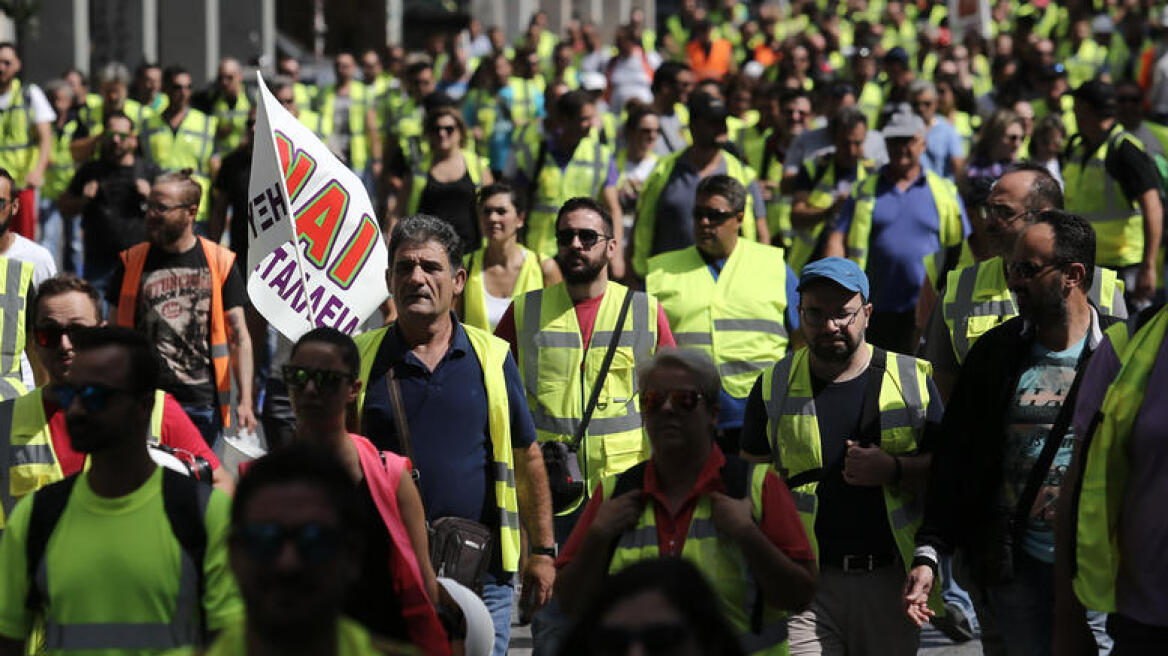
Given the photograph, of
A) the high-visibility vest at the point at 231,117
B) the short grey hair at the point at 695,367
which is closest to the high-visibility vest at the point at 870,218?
the short grey hair at the point at 695,367

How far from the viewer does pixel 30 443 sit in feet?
19.2

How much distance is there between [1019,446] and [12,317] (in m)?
3.77

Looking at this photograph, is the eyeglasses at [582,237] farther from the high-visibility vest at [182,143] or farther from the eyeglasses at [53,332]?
A: the high-visibility vest at [182,143]

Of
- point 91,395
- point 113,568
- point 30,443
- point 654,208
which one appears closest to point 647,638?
point 113,568

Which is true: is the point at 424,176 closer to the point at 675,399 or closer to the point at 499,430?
the point at 499,430

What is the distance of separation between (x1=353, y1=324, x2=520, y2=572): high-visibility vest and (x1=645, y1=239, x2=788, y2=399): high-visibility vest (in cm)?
223

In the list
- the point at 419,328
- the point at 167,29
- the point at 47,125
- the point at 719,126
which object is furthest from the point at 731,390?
the point at 167,29

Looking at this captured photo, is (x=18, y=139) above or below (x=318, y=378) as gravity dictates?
above

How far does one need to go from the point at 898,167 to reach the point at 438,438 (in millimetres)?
5439

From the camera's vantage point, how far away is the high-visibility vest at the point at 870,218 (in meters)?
11.4

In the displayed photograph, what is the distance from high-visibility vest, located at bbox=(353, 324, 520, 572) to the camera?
661 cm

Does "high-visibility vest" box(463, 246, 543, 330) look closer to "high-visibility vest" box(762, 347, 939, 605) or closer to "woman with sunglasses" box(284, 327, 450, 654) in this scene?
"high-visibility vest" box(762, 347, 939, 605)

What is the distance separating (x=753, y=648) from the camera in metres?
5.31

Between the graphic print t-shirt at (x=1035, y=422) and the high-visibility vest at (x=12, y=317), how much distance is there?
3.65 meters
